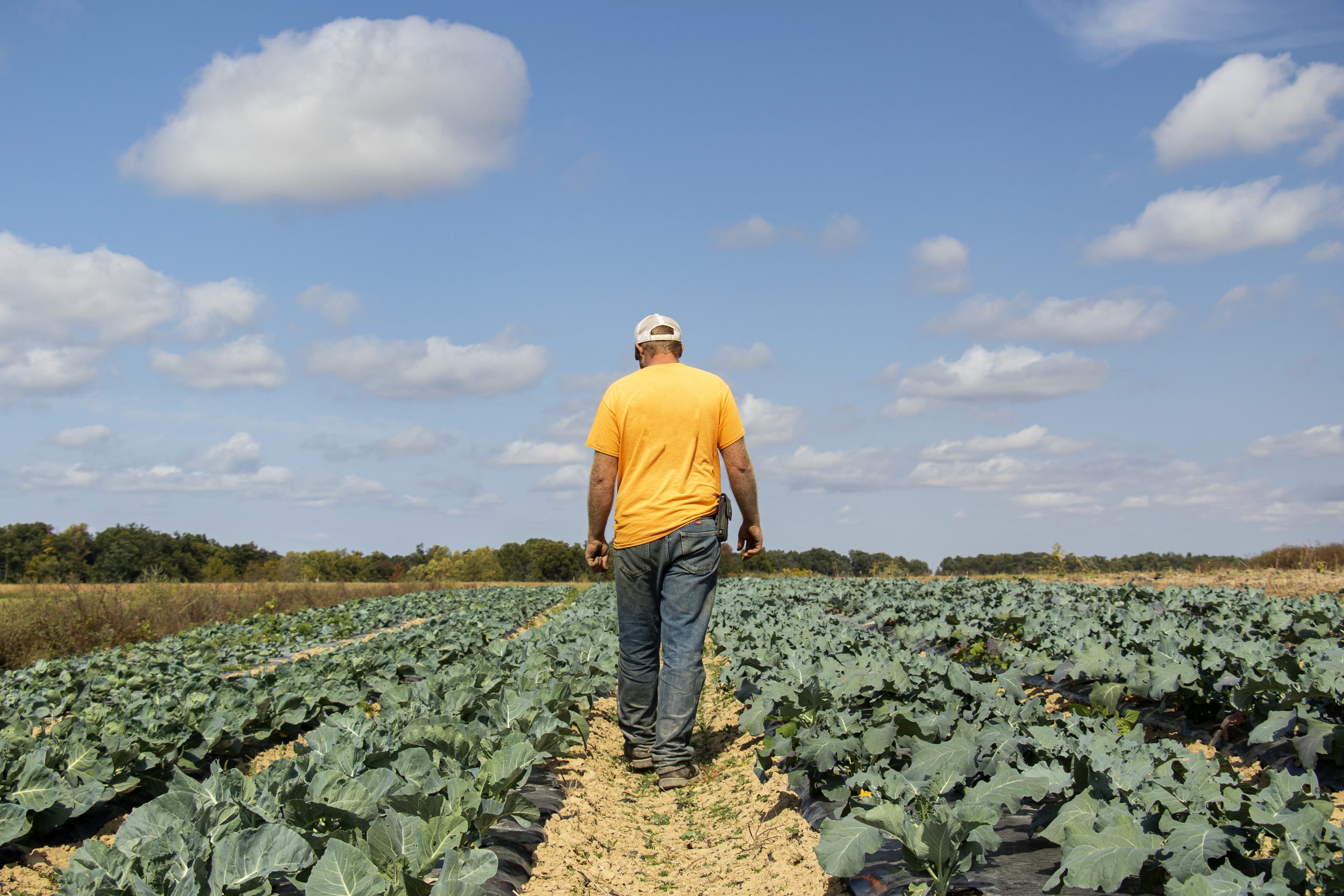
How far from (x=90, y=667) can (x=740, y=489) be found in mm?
8717

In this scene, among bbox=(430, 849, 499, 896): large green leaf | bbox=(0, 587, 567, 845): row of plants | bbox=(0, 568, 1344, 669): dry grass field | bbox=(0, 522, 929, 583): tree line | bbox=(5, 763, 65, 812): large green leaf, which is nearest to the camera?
bbox=(430, 849, 499, 896): large green leaf

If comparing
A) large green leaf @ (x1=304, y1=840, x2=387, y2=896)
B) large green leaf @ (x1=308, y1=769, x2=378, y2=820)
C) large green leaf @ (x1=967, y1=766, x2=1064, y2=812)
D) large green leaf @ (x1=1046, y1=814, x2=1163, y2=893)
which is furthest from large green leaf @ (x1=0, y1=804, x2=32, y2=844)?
large green leaf @ (x1=1046, y1=814, x2=1163, y2=893)

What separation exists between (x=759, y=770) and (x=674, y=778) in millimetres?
769

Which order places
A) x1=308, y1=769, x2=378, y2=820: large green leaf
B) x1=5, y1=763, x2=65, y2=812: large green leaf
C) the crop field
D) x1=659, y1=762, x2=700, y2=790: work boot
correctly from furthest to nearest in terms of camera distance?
x1=659, y1=762, x2=700, y2=790: work boot, x1=5, y1=763, x2=65, y2=812: large green leaf, x1=308, y1=769, x2=378, y2=820: large green leaf, the crop field

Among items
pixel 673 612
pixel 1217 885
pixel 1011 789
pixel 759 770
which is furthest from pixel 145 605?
pixel 1217 885

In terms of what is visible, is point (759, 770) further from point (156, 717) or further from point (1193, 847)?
point (156, 717)

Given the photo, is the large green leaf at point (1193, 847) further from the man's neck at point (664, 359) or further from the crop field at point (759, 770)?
the man's neck at point (664, 359)

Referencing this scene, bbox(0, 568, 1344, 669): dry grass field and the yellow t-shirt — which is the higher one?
the yellow t-shirt

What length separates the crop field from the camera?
2340mm

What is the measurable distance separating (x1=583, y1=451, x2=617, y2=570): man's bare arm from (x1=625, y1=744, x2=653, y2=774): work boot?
1.25 metres

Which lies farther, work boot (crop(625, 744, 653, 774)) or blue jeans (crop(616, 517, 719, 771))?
work boot (crop(625, 744, 653, 774))

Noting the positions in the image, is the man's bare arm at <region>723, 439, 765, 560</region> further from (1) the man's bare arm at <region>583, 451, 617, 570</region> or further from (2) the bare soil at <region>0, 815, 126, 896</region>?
(2) the bare soil at <region>0, 815, 126, 896</region>

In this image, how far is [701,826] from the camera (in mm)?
4430

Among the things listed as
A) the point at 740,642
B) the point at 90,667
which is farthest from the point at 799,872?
the point at 90,667
